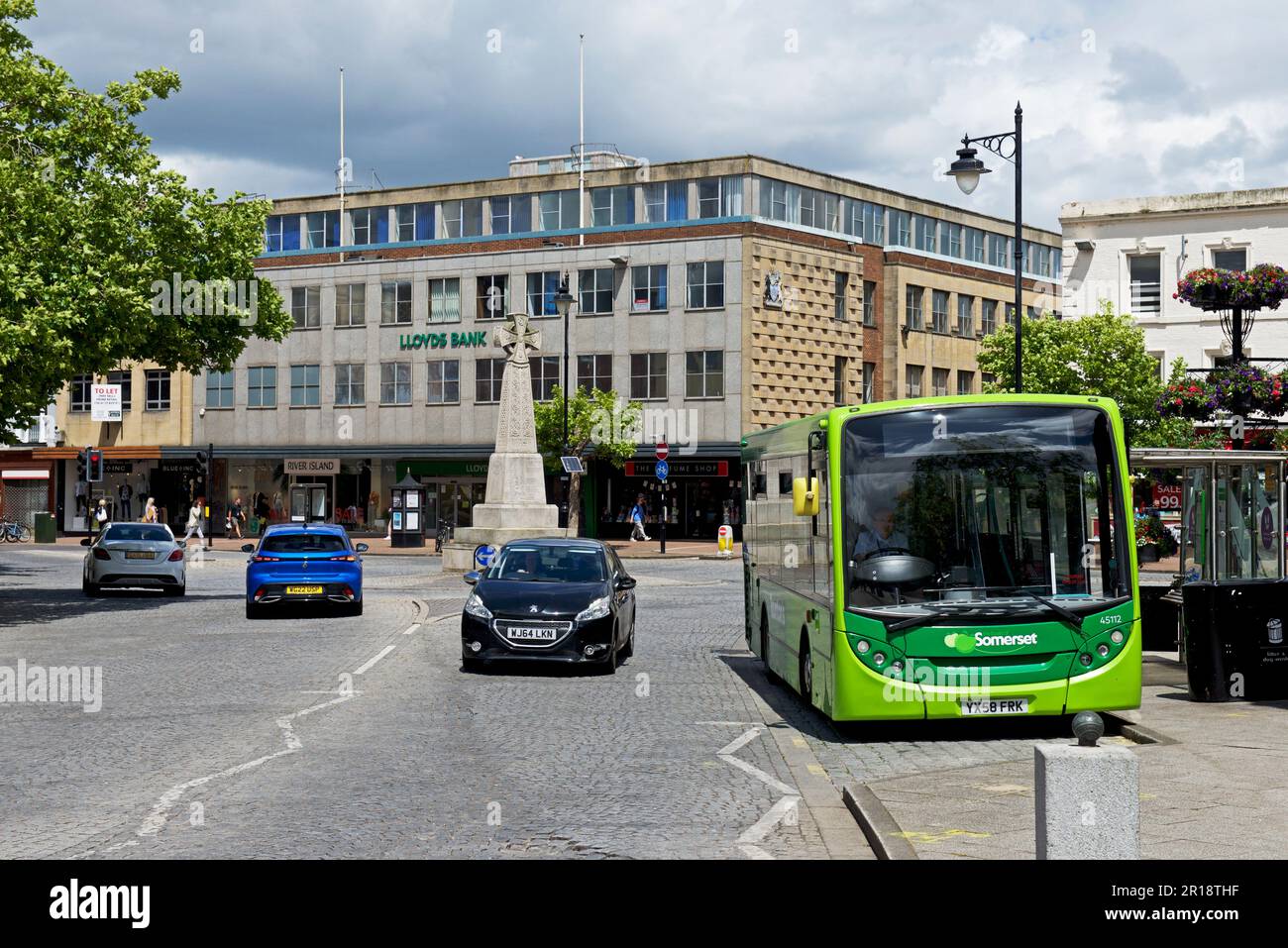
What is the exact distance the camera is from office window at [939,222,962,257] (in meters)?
77.0

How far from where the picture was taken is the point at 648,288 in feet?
216

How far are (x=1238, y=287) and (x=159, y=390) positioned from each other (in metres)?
62.7

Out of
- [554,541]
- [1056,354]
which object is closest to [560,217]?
[1056,354]

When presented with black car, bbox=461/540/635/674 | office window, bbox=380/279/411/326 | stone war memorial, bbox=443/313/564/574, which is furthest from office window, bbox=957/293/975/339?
black car, bbox=461/540/635/674

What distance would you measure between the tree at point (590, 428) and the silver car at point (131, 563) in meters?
29.0

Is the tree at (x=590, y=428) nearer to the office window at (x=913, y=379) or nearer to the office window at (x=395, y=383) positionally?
the office window at (x=395, y=383)

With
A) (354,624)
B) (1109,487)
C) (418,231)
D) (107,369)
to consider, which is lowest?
(354,624)

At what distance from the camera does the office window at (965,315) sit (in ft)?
248

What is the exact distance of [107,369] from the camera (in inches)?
1086

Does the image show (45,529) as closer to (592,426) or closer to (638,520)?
(592,426)

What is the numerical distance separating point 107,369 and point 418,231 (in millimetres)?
46965

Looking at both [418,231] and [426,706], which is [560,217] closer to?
[418,231]

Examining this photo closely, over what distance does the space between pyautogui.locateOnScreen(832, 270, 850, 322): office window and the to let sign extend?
3361cm

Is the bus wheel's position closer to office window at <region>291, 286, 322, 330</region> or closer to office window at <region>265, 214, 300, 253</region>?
office window at <region>291, 286, 322, 330</region>
